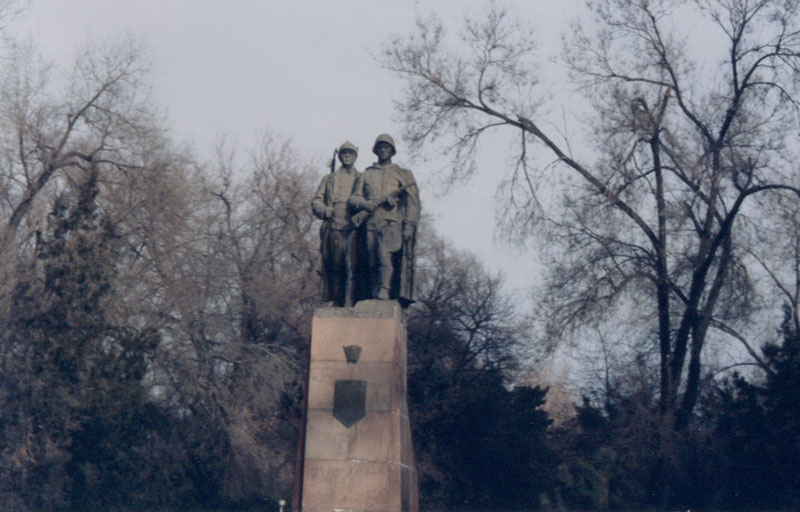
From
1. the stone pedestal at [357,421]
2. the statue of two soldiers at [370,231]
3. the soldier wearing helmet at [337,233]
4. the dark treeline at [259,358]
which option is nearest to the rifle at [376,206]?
the statue of two soldiers at [370,231]

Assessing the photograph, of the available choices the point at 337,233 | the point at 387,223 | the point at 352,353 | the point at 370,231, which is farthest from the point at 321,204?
the point at 352,353

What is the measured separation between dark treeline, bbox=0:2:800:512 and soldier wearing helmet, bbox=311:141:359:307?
10.9 meters

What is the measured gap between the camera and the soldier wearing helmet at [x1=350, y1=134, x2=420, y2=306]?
38.5 feet

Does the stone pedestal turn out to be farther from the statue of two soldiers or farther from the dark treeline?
the dark treeline

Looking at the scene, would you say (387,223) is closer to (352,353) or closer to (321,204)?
(321,204)

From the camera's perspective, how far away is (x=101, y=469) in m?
22.5

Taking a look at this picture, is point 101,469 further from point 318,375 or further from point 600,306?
point 318,375

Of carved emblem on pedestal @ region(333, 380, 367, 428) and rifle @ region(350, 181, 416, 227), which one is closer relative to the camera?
carved emblem on pedestal @ region(333, 380, 367, 428)

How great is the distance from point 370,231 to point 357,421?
7.26 feet

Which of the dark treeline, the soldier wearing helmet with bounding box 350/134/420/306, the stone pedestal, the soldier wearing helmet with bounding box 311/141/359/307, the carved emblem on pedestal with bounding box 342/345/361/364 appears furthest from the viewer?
the dark treeline

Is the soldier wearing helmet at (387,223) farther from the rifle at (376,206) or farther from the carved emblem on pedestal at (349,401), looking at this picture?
the carved emblem on pedestal at (349,401)

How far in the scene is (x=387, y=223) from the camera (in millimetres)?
11844

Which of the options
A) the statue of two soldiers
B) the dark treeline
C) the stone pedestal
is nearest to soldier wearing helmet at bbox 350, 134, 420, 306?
the statue of two soldiers

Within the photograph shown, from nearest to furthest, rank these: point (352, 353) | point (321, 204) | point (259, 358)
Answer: point (352, 353) → point (321, 204) → point (259, 358)
